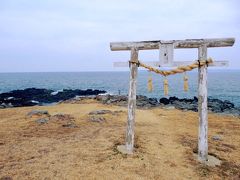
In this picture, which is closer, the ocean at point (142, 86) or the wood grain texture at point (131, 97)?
the wood grain texture at point (131, 97)

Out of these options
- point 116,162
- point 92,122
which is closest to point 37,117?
point 92,122

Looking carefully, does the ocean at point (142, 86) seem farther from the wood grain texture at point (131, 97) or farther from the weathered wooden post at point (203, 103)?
the weathered wooden post at point (203, 103)

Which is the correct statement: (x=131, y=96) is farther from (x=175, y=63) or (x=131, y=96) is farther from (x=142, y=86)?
(x=142, y=86)

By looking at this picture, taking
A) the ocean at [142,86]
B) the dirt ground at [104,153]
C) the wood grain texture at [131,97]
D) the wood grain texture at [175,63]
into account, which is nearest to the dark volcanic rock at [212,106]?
the ocean at [142,86]

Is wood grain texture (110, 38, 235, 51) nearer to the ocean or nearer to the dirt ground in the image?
the dirt ground

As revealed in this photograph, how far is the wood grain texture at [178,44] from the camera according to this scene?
777 cm

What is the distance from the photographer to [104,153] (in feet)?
26.7

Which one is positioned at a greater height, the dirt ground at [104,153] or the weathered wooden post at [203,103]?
the weathered wooden post at [203,103]

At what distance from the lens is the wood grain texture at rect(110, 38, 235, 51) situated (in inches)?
306

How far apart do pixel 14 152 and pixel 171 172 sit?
5.32m

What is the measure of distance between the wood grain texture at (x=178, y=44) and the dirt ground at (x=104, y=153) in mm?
3520

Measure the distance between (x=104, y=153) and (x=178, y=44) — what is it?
4.36m

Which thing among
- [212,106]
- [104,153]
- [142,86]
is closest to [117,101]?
[212,106]

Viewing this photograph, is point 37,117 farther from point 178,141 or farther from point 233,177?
point 233,177
